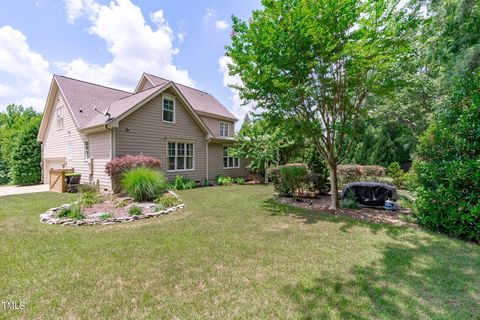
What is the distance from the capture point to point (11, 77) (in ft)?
48.4

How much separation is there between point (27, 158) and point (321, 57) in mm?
20192

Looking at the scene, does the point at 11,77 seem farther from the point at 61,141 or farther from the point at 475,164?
the point at 475,164

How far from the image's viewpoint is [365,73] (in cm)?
679

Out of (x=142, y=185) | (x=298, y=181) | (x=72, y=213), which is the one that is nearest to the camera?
(x=72, y=213)

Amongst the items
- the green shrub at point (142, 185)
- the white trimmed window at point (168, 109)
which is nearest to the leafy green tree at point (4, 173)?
the white trimmed window at point (168, 109)

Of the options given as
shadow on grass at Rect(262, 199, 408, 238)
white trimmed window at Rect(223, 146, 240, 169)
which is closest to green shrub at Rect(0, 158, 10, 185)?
white trimmed window at Rect(223, 146, 240, 169)

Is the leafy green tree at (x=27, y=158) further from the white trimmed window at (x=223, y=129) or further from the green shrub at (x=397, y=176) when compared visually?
the green shrub at (x=397, y=176)

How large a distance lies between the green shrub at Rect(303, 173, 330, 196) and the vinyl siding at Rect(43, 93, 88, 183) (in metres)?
11.5

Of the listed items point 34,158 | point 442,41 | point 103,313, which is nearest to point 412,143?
point 442,41

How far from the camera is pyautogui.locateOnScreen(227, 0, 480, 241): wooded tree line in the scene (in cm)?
504

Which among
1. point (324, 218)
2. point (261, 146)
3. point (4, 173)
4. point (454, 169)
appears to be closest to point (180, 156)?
point (261, 146)

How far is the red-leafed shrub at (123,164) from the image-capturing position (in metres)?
9.54

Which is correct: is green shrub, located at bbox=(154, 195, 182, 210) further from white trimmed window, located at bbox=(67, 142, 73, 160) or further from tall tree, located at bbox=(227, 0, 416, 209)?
white trimmed window, located at bbox=(67, 142, 73, 160)

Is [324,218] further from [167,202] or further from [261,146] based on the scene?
[261,146]
